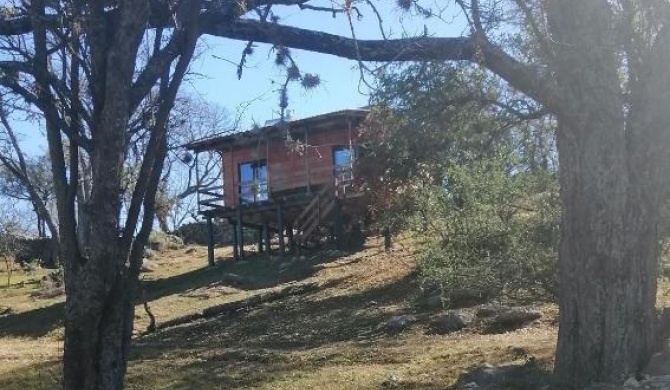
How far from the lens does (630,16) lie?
804cm

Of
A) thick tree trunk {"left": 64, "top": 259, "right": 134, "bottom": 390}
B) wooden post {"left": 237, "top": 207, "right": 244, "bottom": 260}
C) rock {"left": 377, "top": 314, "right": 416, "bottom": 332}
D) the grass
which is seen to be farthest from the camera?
wooden post {"left": 237, "top": 207, "right": 244, "bottom": 260}

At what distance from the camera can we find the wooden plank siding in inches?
1200

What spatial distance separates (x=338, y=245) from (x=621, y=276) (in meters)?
22.2

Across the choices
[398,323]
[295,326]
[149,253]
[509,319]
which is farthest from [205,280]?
[509,319]

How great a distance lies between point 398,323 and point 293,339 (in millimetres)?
2201

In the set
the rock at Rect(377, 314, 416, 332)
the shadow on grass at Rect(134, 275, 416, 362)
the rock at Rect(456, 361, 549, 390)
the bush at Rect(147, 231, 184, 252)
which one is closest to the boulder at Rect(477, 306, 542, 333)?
the rock at Rect(377, 314, 416, 332)

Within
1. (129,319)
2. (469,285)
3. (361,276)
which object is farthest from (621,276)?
(361,276)

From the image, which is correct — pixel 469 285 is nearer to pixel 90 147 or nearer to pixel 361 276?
pixel 90 147

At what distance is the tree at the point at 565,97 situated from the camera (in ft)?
22.0

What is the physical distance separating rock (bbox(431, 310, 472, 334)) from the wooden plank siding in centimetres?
1491

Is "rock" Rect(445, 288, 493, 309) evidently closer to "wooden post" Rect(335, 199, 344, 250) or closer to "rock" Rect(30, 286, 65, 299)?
"wooden post" Rect(335, 199, 344, 250)

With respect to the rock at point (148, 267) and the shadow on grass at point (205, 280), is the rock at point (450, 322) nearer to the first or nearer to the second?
the shadow on grass at point (205, 280)

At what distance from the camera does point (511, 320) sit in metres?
14.0

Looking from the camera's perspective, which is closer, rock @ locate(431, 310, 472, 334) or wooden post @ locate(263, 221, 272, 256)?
rock @ locate(431, 310, 472, 334)
